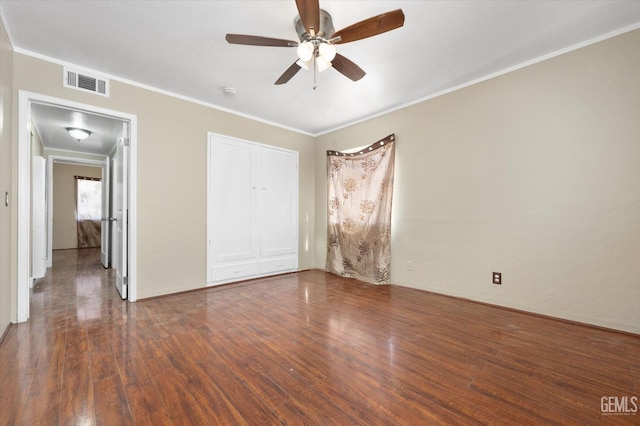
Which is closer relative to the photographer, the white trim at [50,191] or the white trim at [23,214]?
the white trim at [23,214]

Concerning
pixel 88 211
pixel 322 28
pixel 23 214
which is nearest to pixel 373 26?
pixel 322 28

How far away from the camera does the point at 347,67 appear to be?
2.29 meters

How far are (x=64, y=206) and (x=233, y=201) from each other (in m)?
6.62

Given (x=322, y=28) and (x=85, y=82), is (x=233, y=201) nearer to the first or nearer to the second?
(x=85, y=82)

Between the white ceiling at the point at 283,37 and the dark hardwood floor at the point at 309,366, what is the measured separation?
102 inches

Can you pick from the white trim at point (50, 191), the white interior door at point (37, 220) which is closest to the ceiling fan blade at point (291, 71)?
the white interior door at point (37, 220)

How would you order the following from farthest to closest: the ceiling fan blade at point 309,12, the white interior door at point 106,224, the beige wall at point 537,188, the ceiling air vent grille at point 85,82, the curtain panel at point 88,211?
the curtain panel at point 88,211, the white interior door at point 106,224, the ceiling air vent grille at point 85,82, the beige wall at point 537,188, the ceiling fan blade at point 309,12

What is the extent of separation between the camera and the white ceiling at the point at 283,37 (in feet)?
6.52

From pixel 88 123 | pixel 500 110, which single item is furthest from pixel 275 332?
pixel 88 123

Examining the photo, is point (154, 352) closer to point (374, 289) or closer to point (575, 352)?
point (374, 289)

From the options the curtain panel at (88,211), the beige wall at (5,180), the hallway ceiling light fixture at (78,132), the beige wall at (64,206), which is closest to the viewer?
the beige wall at (5,180)

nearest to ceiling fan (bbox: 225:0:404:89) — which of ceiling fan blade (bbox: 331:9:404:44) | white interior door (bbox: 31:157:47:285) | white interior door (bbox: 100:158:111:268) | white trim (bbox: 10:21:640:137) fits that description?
ceiling fan blade (bbox: 331:9:404:44)

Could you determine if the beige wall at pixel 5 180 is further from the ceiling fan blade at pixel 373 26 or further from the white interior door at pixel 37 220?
the ceiling fan blade at pixel 373 26

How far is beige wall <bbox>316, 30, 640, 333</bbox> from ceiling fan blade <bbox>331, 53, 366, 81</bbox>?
1.57 meters
